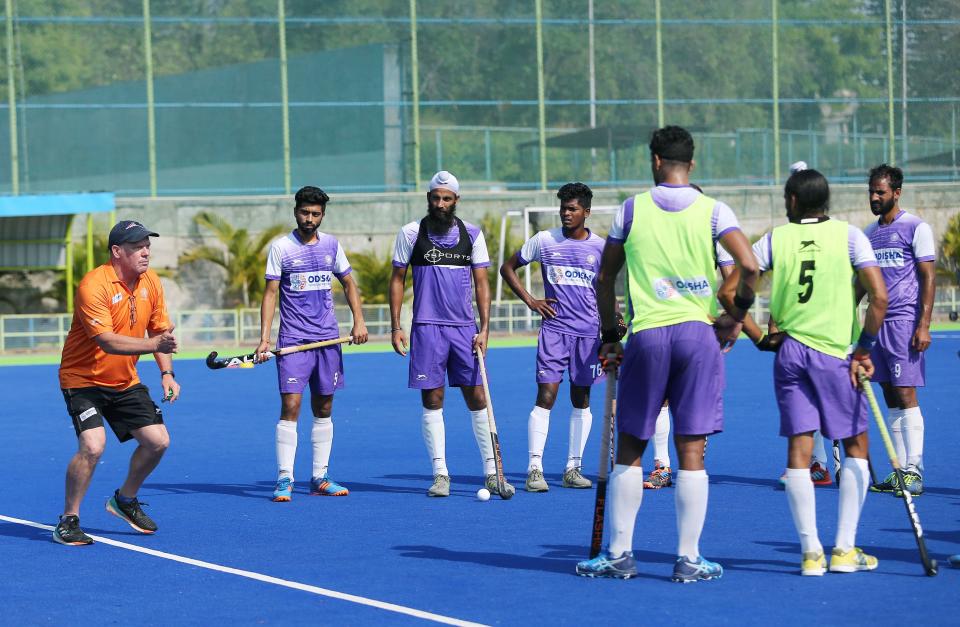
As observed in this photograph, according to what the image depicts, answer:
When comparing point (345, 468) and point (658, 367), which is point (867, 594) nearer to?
point (658, 367)

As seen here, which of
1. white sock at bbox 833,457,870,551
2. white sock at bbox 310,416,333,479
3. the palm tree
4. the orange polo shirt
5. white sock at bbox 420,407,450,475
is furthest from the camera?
the palm tree

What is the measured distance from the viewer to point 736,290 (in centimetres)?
738

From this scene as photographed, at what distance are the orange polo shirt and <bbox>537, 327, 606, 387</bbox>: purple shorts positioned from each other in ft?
10.7

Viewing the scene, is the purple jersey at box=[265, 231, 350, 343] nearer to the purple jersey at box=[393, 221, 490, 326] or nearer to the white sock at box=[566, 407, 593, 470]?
the purple jersey at box=[393, 221, 490, 326]

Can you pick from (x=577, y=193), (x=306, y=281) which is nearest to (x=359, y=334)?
(x=306, y=281)

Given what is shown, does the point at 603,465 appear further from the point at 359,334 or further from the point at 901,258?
the point at 901,258

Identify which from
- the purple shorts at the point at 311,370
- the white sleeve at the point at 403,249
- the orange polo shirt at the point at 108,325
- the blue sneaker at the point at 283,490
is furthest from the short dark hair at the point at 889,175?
the orange polo shirt at the point at 108,325

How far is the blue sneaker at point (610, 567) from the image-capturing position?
7.30 metres

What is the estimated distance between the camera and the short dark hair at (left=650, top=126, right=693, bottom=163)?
722 centimetres

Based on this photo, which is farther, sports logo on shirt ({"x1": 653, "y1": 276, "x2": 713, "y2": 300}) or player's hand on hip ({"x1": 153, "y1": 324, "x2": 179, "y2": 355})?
player's hand on hip ({"x1": 153, "y1": 324, "x2": 179, "y2": 355})

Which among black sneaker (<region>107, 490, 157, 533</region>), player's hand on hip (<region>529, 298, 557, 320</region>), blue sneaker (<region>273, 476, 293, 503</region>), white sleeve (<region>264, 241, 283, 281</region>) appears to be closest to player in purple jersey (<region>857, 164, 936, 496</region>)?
player's hand on hip (<region>529, 298, 557, 320</region>)

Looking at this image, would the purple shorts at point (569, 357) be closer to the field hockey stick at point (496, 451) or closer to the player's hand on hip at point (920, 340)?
the field hockey stick at point (496, 451)

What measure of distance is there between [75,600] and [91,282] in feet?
7.36

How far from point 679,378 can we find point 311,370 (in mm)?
4239
